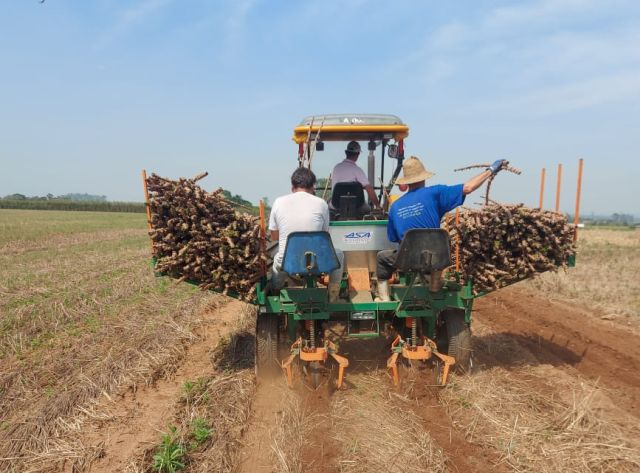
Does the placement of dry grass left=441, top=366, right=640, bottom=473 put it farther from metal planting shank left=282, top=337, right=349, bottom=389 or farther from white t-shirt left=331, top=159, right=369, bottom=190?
white t-shirt left=331, top=159, right=369, bottom=190

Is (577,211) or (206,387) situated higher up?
(577,211)

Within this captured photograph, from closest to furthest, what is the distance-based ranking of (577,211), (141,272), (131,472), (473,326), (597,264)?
(131,472) → (577,211) → (473,326) → (141,272) → (597,264)

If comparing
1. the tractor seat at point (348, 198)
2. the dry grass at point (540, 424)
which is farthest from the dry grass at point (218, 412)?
the tractor seat at point (348, 198)

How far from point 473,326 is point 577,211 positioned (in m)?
3.42

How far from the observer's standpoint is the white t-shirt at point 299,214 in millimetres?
4531

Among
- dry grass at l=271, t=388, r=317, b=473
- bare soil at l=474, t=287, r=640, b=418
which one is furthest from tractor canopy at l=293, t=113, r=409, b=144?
dry grass at l=271, t=388, r=317, b=473

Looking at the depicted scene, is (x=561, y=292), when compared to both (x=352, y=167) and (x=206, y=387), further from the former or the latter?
(x=206, y=387)

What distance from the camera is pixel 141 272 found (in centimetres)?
1165

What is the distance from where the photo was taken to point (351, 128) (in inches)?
250

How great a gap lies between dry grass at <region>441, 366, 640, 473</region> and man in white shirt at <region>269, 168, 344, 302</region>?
175 cm

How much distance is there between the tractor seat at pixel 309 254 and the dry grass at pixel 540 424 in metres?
1.88

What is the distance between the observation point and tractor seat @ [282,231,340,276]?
13.3 feet

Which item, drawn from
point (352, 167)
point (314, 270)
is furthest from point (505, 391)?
point (352, 167)

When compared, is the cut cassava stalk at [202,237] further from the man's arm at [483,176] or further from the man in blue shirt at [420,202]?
the man's arm at [483,176]
